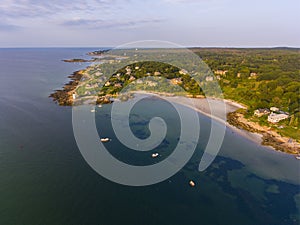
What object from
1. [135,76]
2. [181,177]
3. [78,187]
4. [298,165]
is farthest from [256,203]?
[135,76]

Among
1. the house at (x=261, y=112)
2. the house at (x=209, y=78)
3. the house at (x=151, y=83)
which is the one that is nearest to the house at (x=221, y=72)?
the house at (x=209, y=78)

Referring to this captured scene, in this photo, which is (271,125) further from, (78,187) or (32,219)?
(32,219)

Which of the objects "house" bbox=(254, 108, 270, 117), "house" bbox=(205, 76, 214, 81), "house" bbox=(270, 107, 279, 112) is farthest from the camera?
"house" bbox=(205, 76, 214, 81)

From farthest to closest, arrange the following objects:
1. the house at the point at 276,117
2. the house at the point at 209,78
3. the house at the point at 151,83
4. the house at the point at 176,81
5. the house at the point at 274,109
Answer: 1. the house at the point at 209,78
2. the house at the point at 176,81
3. the house at the point at 151,83
4. the house at the point at 274,109
5. the house at the point at 276,117

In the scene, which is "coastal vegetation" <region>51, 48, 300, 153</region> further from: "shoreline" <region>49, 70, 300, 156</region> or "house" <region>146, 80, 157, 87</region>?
"shoreline" <region>49, 70, 300, 156</region>

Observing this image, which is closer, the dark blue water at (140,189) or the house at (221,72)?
the dark blue water at (140,189)

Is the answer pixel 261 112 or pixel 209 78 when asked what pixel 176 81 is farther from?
pixel 261 112

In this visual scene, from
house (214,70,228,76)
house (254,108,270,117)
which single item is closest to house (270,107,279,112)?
house (254,108,270,117)

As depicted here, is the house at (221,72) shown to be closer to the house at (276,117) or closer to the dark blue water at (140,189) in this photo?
the house at (276,117)

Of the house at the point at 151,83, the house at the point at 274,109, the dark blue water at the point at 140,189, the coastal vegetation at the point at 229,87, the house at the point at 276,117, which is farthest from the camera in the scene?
the house at the point at 151,83
